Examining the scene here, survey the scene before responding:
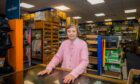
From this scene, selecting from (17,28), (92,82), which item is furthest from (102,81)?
(17,28)

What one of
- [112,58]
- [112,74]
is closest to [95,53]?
[112,58]

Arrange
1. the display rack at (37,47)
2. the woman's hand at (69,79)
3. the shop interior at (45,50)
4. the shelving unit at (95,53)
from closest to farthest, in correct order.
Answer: the woman's hand at (69,79)
the shop interior at (45,50)
the shelving unit at (95,53)
the display rack at (37,47)

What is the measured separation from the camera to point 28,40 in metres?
4.62

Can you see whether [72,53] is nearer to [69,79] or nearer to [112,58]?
[69,79]

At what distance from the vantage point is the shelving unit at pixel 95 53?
168 inches

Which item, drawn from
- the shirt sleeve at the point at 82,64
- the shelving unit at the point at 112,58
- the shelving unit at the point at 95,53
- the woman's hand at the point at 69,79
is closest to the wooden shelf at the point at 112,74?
the shelving unit at the point at 112,58

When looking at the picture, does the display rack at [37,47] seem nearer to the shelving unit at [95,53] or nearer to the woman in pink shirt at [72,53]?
the shelving unit at [95,53]

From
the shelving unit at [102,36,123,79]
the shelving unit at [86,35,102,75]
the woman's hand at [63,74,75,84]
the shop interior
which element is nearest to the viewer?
the woman's hand at [63,74,75,84]

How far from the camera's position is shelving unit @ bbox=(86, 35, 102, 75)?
4277 mm

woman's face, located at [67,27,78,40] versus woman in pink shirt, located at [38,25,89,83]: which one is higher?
woman's face, located at [67,27,78,40]

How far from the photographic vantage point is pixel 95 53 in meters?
4.57

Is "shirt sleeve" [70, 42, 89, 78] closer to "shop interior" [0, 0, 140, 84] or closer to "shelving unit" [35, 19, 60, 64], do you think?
"shop interior" [0, 0, 140, 84]

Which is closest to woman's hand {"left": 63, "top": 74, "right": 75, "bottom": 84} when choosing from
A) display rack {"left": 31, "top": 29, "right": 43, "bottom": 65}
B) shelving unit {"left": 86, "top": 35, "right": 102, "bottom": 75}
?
shelving unit {"left": 86, "top": 35, "right": 102, "bottom": 75}

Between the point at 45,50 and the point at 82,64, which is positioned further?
the point at 45,50
